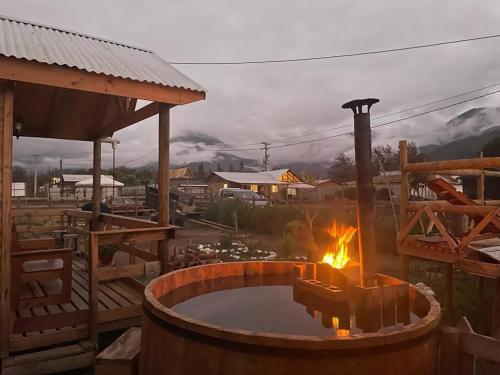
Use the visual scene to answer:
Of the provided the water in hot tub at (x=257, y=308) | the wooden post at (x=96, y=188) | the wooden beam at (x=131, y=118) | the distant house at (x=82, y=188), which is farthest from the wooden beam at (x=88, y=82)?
the distant house at (x=82, y=188)

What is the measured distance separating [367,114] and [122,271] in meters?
3.89

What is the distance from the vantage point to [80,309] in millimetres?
4977

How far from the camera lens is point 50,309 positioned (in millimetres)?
5094

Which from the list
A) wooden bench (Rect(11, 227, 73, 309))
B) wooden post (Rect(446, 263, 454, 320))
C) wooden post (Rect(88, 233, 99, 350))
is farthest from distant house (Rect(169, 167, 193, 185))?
wooden post (Rect(446, 263, 454, 320))

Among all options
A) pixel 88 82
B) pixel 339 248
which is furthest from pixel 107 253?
pixel 339 248

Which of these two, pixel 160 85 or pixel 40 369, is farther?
pixel 160 85

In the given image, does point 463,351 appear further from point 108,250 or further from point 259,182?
point 259,182

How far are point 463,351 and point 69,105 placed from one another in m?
7.49

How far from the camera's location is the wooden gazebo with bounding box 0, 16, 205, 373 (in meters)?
4.20

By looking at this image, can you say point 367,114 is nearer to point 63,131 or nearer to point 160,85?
point 160,85

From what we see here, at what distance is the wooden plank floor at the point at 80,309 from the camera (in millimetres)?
4305

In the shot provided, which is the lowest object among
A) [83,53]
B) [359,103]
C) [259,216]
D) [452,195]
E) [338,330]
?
[259,216]

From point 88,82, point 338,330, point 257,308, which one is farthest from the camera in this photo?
point 88,82

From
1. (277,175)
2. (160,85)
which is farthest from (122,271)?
(277,175)
